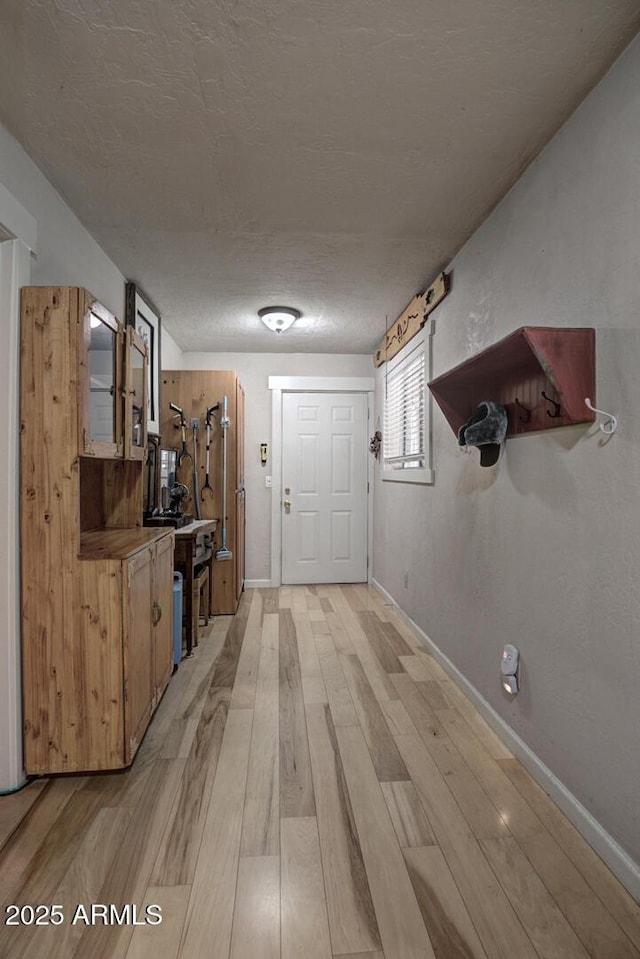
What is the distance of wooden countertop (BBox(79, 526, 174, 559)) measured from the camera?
1.92 metres

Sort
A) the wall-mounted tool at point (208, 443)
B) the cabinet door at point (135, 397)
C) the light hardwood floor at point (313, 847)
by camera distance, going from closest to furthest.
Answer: the light hardwood floor at point (313, 847), the cabinet door at point (135, 397), the wall-mounted tool at point (208, 443)

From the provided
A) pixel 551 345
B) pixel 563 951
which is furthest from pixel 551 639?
pixel 551 345

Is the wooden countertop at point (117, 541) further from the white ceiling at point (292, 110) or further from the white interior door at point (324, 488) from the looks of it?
the white interior door at point (324, 488)

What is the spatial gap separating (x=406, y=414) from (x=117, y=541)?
243 cm

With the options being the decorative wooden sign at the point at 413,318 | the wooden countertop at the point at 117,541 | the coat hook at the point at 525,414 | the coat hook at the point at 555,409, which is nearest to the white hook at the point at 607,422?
the coat hook at the point at 555,409

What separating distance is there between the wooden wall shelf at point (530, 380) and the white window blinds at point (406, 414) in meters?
0.97

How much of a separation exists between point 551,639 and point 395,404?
106 inches

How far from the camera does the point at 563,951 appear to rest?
1.21 metres

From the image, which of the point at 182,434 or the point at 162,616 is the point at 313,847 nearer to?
the point at 162,616

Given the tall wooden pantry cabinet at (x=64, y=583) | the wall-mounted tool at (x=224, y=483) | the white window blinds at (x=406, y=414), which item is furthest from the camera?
the wall-mounted tool at (x=224, y=483)

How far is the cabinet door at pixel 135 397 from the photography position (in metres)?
2.33

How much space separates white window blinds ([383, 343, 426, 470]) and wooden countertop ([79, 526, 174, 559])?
6.05ft

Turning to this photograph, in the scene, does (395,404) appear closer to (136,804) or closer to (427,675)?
(427,675)

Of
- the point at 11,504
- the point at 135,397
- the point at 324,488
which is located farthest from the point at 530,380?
the point at 324,488
